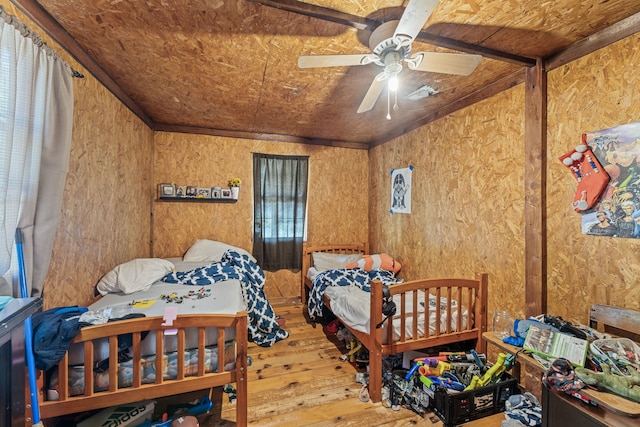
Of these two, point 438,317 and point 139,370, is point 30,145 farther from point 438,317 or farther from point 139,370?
point 438,317

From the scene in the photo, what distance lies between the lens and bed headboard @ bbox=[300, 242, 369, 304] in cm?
367

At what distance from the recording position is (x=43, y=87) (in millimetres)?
1271

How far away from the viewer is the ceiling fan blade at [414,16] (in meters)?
0.98

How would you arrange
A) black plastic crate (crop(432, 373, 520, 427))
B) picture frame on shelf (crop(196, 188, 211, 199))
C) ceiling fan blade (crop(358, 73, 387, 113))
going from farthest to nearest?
1. picture frame on shelf (crop(196, 188, 211, 199))
2. black plastic crate (crop(432, 373, 520, 427))
3. ceiling fan blade (crop(358, 73, 387, 113))

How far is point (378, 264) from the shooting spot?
126 inches

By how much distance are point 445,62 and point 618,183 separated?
1158mm

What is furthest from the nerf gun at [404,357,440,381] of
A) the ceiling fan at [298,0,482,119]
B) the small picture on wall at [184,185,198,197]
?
the small picture on wall at [184,185,198,197]

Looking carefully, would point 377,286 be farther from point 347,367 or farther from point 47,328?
point 47,328

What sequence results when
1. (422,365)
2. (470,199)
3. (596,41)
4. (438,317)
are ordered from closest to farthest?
(596,41) < (422,365) < (438,317) < (470,199)

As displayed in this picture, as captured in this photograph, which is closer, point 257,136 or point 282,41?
point 282,41

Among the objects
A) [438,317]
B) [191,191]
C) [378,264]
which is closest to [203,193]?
[191,191]

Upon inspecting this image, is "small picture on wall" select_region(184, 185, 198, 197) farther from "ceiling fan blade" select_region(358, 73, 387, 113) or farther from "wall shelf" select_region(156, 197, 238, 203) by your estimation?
"ceiling fan blade" select_region(358, 73, 387, 113)

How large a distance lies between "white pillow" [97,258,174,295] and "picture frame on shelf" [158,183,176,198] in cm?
105

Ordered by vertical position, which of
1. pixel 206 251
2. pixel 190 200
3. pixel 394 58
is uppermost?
pixel 394 58
